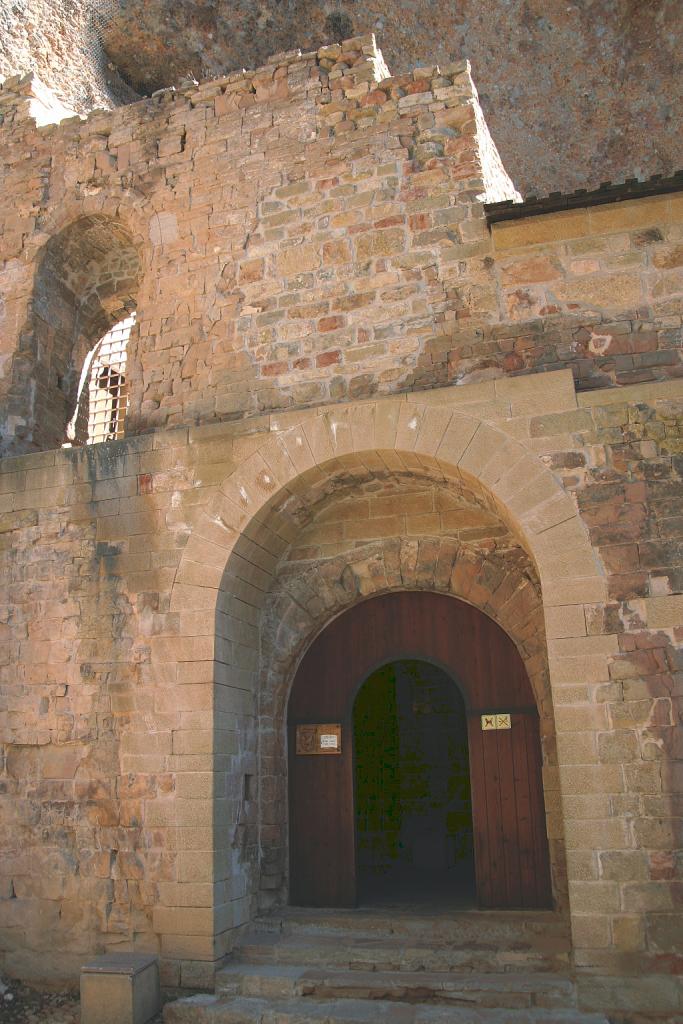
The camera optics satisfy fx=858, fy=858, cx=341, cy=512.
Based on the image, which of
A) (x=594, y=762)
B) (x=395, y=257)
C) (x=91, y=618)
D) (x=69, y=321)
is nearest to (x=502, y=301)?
(x=395, y=257)

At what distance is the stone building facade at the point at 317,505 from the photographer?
4.63 m

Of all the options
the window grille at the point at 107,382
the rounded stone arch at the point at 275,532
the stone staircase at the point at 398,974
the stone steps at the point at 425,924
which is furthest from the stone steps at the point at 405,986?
the window grille at the point at 107,382

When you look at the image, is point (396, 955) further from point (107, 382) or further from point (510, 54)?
point (510, 54)

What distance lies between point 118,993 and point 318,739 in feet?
6.78

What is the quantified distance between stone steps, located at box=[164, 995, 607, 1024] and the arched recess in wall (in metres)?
4.33

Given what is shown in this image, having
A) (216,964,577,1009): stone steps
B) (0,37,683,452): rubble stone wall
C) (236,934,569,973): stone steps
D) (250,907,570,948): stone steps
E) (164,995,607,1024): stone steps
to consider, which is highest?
(0,37,683,452): rubble stone wall

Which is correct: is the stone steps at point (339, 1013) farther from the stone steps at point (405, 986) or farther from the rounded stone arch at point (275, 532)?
the rounded stone arch at point (275, 532)

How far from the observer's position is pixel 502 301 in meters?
5.54

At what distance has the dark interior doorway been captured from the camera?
8.84 metres

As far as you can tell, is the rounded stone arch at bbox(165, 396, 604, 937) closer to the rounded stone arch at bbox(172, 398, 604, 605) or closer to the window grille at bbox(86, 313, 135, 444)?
the rounded stone arch at bbox(172, 398, 604, 605)

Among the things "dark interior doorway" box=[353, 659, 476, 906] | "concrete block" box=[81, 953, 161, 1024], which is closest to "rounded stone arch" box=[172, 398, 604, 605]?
"concrete block" box=[81, 953, 161, 1024]

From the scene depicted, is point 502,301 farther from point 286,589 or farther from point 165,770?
point 165,770

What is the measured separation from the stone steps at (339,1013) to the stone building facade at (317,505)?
248 millimetres

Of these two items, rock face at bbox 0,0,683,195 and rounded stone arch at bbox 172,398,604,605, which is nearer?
rounded stone arch at bbox 172,398,604,605
